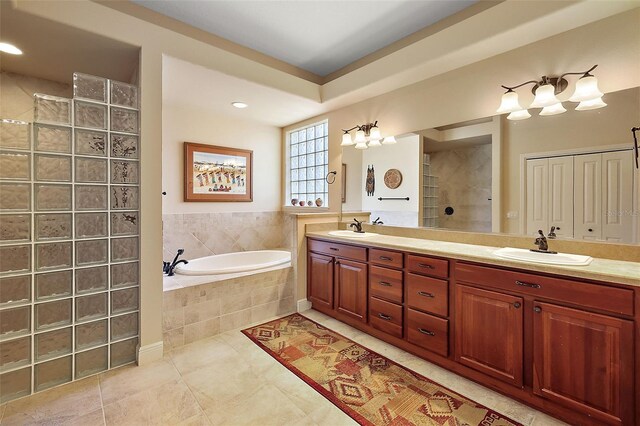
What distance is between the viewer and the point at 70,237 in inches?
78.3

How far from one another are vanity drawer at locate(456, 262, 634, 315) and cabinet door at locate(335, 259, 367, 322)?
0.92 meters

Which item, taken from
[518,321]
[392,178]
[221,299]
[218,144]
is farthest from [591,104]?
[218,144]

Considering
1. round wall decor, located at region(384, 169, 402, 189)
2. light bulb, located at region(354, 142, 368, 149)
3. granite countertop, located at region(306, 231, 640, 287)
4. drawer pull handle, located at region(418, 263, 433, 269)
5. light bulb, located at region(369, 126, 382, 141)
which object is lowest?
drawer pull handle, located at region(418, 263, 433, 269)

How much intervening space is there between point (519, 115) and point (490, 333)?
1623mm

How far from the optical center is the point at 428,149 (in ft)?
9.20

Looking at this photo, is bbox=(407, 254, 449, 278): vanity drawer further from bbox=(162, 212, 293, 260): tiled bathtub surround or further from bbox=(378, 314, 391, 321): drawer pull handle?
bbox=(162, 212, 293, 260): tiled bathtub surround

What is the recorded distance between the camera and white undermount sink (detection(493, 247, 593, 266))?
1648 millimetres

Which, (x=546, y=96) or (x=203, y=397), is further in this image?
(x=546, y=96)

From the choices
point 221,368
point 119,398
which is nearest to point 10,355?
point 119,398

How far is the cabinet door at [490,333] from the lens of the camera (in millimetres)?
1735

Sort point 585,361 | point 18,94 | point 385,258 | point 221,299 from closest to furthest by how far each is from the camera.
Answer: point 585,361, point 385,258, point 18,94, point 221,299

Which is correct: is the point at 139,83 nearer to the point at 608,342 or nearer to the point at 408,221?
the point at 408,221

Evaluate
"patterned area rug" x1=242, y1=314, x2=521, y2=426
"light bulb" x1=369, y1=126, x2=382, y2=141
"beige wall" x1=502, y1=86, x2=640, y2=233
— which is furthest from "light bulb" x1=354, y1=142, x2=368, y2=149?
"patterned area rug" x1=242, y1=314, x2=521, y2=426

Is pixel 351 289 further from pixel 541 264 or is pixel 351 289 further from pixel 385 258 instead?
pixel 541 264
